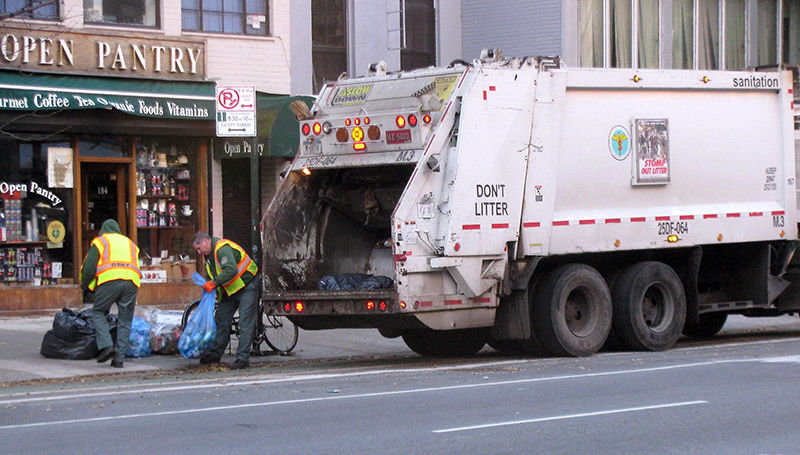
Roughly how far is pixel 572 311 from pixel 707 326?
3.57 m

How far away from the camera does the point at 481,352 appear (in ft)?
48.4

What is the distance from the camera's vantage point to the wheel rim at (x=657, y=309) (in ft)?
45.6

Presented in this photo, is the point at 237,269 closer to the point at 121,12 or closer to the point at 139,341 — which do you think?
the point at 139,341

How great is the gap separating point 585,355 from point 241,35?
898cm

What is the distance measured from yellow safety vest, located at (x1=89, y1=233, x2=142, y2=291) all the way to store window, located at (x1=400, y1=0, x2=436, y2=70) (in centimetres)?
1016

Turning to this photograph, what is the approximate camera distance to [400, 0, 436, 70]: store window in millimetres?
22484

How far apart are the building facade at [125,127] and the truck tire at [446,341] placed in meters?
5.15

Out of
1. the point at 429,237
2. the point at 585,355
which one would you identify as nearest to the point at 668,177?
the point at 585,355

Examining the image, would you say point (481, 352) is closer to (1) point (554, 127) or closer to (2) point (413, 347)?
(2) point (413, 347)

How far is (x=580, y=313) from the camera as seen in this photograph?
1336cm

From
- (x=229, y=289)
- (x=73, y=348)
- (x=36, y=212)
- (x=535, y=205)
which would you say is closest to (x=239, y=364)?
(x=229, y=289)

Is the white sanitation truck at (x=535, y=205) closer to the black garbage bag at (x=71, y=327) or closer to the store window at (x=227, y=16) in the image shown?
the black garbage bag at (x=71, y=327)

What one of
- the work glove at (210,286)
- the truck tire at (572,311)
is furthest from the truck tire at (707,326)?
the work glove at (210,286)

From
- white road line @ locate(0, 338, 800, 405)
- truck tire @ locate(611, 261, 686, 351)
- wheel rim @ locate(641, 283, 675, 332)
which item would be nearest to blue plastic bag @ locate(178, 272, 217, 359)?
white road line @ locate(0, 338, 800, 405)
